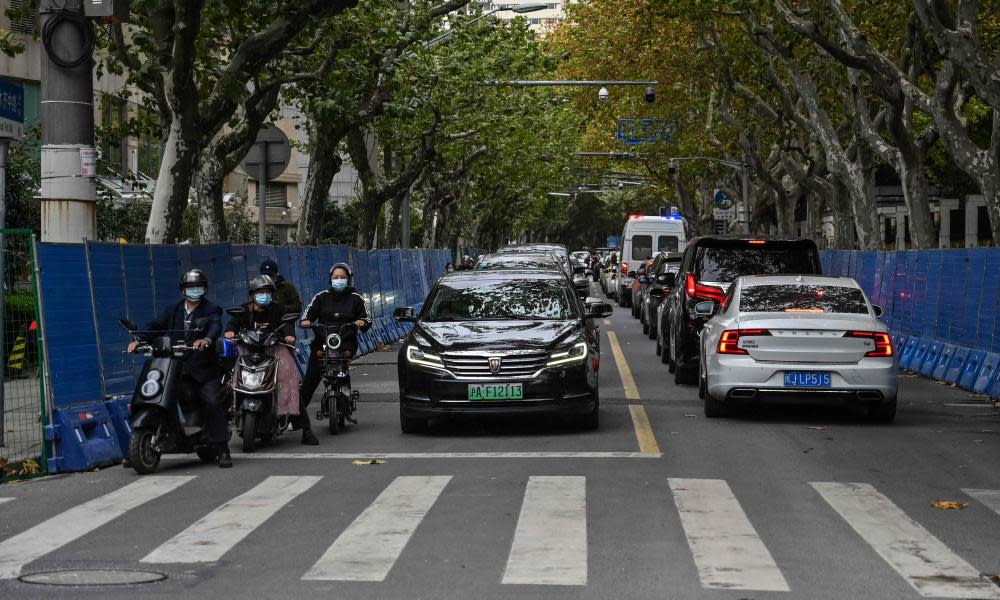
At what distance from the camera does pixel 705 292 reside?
716 inches

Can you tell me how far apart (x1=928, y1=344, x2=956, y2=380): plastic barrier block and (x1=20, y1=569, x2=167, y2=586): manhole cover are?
48.5 ft

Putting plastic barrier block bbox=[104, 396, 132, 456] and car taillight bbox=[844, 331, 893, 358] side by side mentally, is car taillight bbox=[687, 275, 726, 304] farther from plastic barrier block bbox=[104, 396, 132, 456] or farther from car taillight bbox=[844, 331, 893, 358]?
plastic barrier block bbox=[104, 396, 132, 456]

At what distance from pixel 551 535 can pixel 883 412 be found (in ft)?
23.2

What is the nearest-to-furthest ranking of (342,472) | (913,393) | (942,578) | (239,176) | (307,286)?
(942,578), (342,472), (913,393), (307,286), (239,176)

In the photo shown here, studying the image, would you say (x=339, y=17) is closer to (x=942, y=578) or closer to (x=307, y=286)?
(x=307, y=286)

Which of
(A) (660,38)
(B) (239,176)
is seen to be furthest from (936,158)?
(B) (239,176)

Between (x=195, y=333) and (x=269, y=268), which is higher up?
(x=269, y=268)

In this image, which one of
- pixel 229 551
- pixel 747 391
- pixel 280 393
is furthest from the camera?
pixel 747 391

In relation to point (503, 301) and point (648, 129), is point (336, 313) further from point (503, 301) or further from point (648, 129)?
point (648, 129)

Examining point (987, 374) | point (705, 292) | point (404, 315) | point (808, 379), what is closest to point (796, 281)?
point (808, 379)

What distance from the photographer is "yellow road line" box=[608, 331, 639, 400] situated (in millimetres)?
17281

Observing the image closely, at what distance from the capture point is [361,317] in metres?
14.6

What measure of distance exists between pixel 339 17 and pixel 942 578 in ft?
64.0

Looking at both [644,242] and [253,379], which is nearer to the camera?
[253,379]
